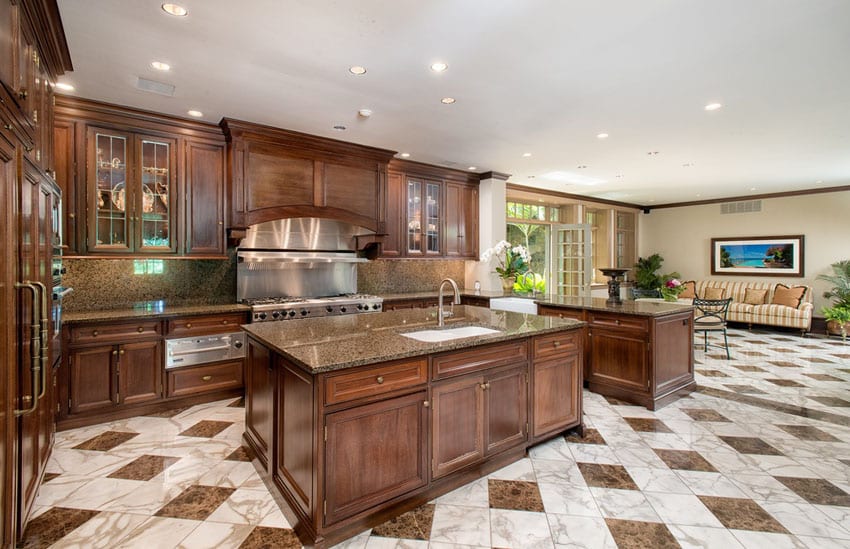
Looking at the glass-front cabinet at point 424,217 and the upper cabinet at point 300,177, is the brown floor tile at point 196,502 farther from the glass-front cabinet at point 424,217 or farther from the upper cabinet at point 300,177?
the glass-front cabinet at point 424,217

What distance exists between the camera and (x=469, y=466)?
2365mm

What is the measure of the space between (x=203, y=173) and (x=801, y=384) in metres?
6.47

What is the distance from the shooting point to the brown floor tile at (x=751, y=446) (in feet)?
9.24

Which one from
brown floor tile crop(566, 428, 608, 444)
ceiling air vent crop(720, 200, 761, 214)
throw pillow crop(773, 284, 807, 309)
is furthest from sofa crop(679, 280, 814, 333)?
brown floor tile crop(566, 428, 608, 444)

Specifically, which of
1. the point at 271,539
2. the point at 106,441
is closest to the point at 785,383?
the point at 271,539

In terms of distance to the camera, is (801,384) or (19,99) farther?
(801,384)

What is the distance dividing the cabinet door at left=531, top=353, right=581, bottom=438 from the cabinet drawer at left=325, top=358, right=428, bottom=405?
0.97m

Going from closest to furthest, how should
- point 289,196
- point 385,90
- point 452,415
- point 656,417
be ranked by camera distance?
point 452,415 < point 385,90 < point 656,417 < point 289,196

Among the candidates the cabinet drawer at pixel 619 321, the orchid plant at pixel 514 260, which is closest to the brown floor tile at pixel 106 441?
the cabinet drawer at pixel 619 321

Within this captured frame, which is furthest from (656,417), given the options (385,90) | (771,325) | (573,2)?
(771,325)

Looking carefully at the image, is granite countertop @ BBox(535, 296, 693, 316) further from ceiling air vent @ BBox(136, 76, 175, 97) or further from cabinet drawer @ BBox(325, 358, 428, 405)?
ceiling air vent @ BBox(136, 76, 175, 97)

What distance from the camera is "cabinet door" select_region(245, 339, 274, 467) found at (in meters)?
2.29

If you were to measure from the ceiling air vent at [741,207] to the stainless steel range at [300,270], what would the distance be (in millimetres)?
8114

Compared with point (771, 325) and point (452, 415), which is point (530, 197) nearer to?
point (771, 325)
